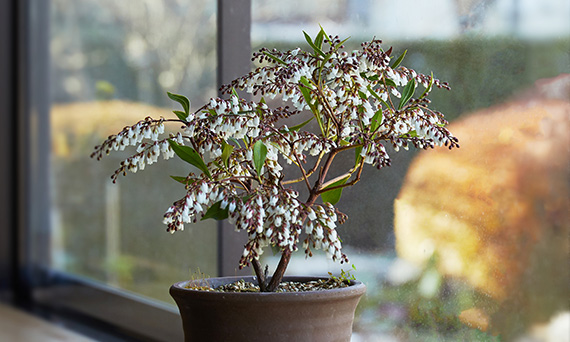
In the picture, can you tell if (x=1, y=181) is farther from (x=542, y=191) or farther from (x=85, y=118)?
(x=542, y=191)

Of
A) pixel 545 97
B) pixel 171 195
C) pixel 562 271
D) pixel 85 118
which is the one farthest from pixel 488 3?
pixel 85 118

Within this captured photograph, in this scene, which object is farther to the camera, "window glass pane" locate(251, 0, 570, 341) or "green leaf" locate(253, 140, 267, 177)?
"window glass pane" locate(251, 0, 570, 341)

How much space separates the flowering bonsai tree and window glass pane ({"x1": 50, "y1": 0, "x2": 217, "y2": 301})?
3.83 ft

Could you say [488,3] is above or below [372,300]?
above

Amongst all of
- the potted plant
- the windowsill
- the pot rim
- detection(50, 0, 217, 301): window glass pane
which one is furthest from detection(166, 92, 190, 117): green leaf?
the windowsill

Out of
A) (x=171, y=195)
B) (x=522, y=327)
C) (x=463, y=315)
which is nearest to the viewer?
(x=522, y=327)

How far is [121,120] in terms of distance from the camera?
3.24 meters

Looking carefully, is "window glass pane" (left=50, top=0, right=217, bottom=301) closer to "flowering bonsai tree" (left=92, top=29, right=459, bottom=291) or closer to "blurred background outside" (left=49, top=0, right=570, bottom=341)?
"blurred background outside" (left=49, top=0, right=570, bottom=341)

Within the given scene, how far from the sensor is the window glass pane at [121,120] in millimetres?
2768

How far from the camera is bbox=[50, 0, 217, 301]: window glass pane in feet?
9.08

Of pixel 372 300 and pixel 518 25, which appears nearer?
pixel 518 25

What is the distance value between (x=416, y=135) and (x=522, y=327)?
0.51 metres

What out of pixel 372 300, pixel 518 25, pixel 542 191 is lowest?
pixel 372 300

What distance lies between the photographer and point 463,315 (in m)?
1.67
